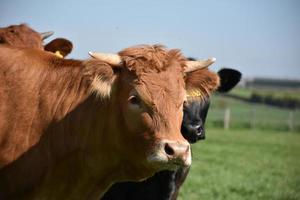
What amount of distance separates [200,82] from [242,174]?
865 centimetres

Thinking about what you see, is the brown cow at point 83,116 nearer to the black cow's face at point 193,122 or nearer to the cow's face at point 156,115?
the cow's face at point 156,115

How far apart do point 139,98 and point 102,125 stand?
1.73 ft

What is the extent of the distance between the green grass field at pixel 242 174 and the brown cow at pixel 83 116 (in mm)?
3843

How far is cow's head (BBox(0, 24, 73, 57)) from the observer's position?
6.95 meters

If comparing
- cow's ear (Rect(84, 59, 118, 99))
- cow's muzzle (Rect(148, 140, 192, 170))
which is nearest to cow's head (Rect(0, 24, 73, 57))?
cow's ear (Rect(84, 59, 118, 99))

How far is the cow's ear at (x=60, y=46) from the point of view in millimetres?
7555

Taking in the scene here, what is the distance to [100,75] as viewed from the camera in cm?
466

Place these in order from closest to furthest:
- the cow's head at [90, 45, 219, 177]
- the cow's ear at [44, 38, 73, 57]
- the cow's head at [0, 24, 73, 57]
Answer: the cow's head at [90, 45, 219, 177] → the cow's head at [0, 24, 73, 57] → the cow's ear at [44, 38, 73, 57]

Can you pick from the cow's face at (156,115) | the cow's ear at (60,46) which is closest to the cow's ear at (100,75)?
the cow's face at (156,115)

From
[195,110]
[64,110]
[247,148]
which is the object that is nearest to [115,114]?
[64,110]

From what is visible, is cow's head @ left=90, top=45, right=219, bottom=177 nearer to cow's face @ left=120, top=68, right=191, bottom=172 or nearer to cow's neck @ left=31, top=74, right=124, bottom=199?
cow's face @ left=120, top=68, right=191, bottom=172

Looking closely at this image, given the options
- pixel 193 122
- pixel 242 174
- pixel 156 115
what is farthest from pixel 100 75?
pixel 242 174

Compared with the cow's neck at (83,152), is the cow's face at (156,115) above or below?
above

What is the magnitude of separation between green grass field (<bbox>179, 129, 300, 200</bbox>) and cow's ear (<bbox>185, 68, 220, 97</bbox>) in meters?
3.36
